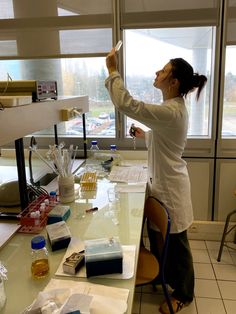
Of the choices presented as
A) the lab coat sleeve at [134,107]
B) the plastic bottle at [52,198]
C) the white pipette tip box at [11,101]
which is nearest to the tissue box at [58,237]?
the plastic bottle at [52,198]

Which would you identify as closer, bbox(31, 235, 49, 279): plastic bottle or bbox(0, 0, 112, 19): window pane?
bbox(31, 235, 49, 279): plastic bottle

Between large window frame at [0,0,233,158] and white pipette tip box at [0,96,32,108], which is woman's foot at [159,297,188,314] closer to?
large window frame at [0,0,233,158]

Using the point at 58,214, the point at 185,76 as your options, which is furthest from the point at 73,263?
the point at 185,76

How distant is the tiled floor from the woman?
0.12 m

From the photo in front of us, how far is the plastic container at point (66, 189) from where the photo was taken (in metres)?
1.62

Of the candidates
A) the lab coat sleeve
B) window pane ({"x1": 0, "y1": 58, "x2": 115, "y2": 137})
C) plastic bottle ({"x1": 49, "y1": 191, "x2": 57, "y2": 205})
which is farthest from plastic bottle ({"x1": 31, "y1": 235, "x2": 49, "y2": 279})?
window pane ({"x1": 0, "y1": 58, "x2": 115, "y2": 137})

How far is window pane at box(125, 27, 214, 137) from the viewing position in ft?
8.23

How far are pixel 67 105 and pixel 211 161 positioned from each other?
146cm

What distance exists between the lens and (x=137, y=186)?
1902 millimetres

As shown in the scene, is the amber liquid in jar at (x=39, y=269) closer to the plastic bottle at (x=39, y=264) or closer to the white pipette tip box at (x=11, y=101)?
the plastic bottle at (x=39, y=264)

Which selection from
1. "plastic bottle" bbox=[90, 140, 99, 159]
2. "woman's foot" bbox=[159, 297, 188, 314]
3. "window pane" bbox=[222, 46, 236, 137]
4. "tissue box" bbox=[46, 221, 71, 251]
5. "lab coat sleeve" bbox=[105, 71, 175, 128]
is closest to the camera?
"tissue box" bbox=[46, 221, 71, 251]

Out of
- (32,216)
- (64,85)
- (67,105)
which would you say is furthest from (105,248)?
(64,85)

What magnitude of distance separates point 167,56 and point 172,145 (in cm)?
121

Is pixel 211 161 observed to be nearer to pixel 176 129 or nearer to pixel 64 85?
pixel 176 129
